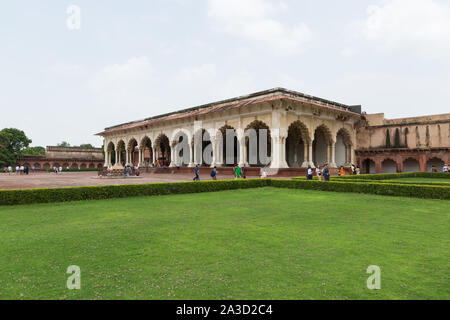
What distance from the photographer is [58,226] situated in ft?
17.9

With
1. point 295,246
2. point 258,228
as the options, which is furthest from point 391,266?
point 258,228

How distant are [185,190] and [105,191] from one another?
3.11 m

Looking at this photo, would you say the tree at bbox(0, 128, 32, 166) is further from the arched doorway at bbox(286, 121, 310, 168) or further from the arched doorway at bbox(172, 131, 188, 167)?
the arched doorway at bbox(286, 121, 310, 168)

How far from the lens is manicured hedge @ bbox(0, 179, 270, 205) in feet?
28.5

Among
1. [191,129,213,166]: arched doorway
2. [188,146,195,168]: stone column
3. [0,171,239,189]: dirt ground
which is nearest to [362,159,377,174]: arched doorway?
[191,129,213,166]: arched doorway

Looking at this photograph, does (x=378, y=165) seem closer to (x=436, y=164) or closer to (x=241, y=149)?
(x=436, y=164)

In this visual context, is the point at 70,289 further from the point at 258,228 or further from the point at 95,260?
the point at 258,228

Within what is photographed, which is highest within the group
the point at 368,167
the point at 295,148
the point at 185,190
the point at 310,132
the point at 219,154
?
the point at 310,132

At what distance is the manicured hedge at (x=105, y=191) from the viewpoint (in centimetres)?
869

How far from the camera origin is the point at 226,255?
145 inches

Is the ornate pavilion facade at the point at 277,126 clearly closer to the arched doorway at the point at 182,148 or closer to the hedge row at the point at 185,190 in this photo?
the arched doorway at the point at 182,148

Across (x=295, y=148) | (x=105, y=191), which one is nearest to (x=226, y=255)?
(x=105, y=191)

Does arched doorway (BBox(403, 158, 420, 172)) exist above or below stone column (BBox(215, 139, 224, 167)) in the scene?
below

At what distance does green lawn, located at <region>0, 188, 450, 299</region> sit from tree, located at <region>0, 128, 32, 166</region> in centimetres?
4642
